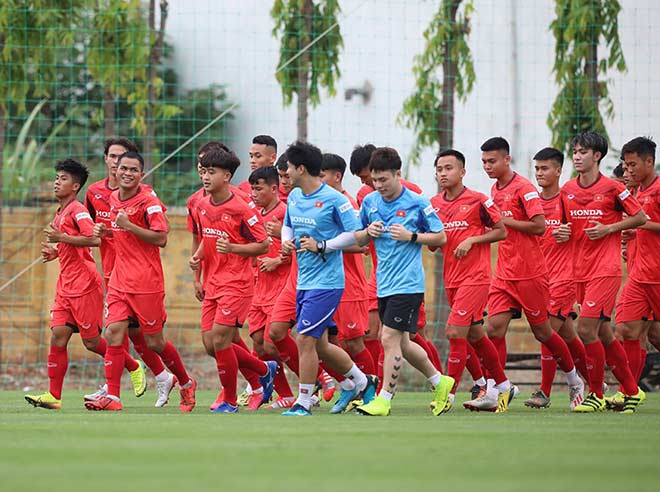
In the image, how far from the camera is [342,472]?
6.23m

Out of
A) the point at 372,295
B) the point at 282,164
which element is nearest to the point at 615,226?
the point at 372,295

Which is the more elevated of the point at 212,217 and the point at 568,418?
the point at 212,217

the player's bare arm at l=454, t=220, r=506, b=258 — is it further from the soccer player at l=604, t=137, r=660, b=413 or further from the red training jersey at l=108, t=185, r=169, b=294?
the red training jersey at l=108, t=185, r=169, b=294

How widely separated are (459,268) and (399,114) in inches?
278

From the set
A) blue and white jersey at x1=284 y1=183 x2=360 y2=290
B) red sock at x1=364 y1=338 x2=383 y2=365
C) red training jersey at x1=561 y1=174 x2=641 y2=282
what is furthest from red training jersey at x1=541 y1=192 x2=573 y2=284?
blue and white jersey at x1=284 y1=183 x2=360 y2=290

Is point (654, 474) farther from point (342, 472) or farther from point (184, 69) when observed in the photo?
point (184, 69)

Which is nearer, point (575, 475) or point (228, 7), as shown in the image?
point (575, 475)

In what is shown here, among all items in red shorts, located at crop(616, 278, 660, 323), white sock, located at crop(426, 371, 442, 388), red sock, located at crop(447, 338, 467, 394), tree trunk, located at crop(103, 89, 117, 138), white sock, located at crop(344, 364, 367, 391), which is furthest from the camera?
tree trunk, located at crop(103, 89, 117, 138)

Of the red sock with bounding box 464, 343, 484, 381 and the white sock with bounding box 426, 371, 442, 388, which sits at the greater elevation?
the white sock with bounding box 426, 371, 442, 388

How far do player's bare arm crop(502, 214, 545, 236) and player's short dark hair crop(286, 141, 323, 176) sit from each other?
2120 millimetres

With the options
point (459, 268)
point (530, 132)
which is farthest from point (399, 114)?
point (459, 268)

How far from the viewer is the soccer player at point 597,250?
1147 centimetres

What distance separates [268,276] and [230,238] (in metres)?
1.09

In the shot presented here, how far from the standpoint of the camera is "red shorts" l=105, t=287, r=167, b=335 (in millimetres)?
11008
